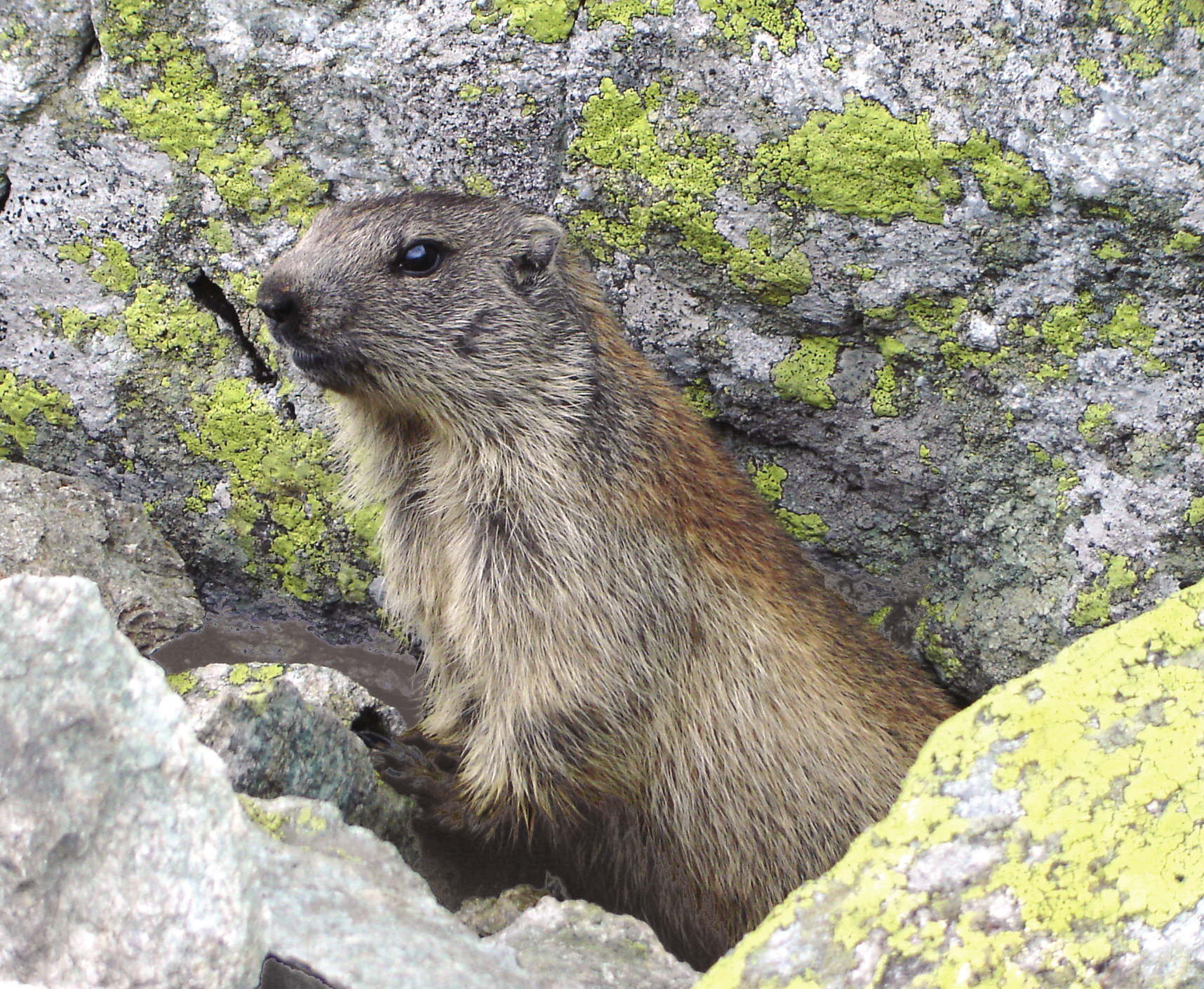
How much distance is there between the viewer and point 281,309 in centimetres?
370

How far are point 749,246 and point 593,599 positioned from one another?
145 centimetres

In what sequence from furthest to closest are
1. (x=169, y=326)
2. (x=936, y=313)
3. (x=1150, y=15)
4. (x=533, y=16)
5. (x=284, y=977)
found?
(x=169, y=326), (x=533, y=16), (x=936, y=313), (x=1150, y=15), (x=284, y=977)

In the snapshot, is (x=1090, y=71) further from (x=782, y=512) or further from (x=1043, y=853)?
(x=1043, y=853)

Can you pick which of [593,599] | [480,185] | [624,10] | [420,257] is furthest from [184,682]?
[624,10]

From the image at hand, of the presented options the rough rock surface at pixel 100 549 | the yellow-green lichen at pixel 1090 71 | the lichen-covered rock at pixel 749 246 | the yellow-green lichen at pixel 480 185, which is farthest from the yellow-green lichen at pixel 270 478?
the yellow-green lichen at pixel 1090 71

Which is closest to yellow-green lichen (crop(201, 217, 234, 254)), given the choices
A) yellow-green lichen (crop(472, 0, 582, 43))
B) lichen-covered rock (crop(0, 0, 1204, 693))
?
lichen-covered rock (crop(0, 0, 1204, 693))

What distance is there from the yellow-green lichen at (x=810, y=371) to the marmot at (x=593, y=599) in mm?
439

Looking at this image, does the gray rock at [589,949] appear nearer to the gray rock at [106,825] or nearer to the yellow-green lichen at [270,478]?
the gray rock at [106,825]

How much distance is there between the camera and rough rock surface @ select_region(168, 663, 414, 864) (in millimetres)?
3129

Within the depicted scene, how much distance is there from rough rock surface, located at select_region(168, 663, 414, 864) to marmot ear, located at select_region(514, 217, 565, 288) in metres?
1.69

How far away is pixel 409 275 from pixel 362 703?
64.8 inches

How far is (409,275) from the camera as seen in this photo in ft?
13.0

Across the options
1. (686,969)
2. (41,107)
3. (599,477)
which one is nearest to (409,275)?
(599,477)

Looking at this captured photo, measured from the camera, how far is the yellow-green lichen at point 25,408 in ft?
15.3
